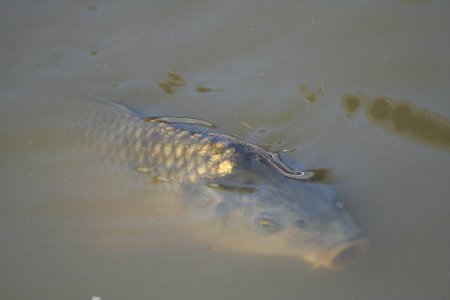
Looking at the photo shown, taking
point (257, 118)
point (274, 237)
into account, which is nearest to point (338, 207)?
point (274, 237)

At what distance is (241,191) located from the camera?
Result: 3020mm

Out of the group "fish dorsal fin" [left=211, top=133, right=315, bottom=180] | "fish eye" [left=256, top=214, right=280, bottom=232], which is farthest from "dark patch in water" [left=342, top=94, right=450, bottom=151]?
"fish eye" [left=256, top=214, right=280, bottom=232]

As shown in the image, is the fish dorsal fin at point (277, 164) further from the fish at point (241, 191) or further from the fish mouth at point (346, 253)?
the fish mouth at point (346, 253)

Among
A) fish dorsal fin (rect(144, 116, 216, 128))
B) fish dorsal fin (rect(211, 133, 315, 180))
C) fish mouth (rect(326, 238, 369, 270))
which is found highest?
fish dorsal fin (rect(144, 116, 216, 128))

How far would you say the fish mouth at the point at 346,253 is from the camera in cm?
275

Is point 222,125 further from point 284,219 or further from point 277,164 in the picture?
point 284,219

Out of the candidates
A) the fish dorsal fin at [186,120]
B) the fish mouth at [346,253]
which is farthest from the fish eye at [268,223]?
the fish dorsal fin at [186,120]

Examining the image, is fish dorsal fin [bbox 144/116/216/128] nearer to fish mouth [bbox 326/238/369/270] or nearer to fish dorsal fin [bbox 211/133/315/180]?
fish dorsal fin [bbox 211/133/315/180]

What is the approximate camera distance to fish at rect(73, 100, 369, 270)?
9.26ft

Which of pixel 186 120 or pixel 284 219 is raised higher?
pixel 186 120

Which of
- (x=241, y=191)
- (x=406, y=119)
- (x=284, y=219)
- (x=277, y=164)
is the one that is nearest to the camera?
(x=284, y=219)

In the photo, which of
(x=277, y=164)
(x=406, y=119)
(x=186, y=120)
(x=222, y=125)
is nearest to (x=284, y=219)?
(x=277, y=164)

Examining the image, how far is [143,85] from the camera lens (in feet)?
13.4

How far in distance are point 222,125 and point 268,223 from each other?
934 millimetres
